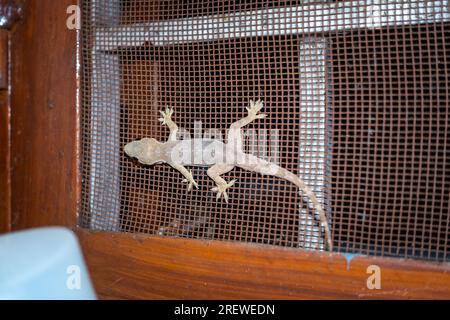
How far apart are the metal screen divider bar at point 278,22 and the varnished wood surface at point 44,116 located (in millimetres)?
174

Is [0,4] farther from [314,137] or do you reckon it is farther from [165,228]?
[314,137]

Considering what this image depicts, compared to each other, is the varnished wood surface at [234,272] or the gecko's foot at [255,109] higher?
the gecko's foot at [255,109]

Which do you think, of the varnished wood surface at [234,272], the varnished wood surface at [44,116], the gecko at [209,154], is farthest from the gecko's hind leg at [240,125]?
the varnished wood surface at [44,116]

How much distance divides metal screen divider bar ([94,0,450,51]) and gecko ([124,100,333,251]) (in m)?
0.27

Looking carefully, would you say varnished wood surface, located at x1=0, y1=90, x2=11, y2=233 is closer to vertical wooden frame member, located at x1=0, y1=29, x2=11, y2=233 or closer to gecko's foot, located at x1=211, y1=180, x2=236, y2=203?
vertical wooden frame member, located at x1=0, y1=29, x2=11, y2=233

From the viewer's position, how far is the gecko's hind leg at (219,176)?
1.47 metres

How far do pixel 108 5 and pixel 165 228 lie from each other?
88 centimetres

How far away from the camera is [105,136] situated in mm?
1491

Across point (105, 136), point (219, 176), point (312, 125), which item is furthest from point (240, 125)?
point (105, 136)

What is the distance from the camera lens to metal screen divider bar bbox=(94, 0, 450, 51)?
1121 mm

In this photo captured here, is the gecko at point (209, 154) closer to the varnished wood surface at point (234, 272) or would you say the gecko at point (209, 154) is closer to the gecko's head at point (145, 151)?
the gecko's head at point (145, 151)

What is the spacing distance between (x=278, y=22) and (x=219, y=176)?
62 centimetres

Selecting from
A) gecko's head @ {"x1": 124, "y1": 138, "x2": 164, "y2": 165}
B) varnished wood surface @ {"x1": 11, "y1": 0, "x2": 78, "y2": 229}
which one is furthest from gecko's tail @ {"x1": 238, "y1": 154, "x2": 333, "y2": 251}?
varnished wood surface @ {"x1": 11, "y1": 0, "x2": 78, "y2": 229}

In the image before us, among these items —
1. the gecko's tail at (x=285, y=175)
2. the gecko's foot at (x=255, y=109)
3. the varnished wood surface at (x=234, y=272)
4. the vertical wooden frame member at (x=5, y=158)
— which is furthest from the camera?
the vertical wooden frame member at (x=5, y=158)
